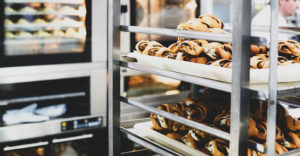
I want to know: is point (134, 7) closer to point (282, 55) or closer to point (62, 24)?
point (62, 24)

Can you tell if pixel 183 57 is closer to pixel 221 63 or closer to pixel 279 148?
pixel 221 63

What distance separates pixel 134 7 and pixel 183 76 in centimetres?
199

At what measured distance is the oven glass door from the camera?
2.43m

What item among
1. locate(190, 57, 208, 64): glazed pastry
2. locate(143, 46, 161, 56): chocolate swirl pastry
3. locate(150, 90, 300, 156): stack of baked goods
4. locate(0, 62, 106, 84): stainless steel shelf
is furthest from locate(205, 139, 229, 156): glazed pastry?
locate(0, 62, 106, 84): stainless steel shelf

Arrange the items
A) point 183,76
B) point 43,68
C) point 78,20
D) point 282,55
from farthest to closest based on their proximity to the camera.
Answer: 1. point 78,20
2. point 43,68
3. point 282,55
4. point 183,76

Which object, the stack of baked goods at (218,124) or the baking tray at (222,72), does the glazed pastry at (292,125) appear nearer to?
the stack of baked goods at (218,124)

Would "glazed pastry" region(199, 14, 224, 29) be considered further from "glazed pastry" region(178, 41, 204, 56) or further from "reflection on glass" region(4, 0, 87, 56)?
"reflection on glass" region(4, 0, 87, 56)

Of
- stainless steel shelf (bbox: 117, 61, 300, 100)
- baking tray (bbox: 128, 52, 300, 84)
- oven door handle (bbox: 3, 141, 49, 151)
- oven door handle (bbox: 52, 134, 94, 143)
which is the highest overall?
baking tray (bbox: 128, 52, 300, 84)

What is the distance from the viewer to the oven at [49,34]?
244cm

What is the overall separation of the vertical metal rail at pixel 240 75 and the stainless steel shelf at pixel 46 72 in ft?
6.53

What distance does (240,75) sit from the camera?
74cm

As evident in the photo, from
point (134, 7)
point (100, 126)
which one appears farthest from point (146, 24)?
point (100, 126)

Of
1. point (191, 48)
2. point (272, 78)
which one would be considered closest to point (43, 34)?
point (191, 48)

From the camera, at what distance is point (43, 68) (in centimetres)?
251
